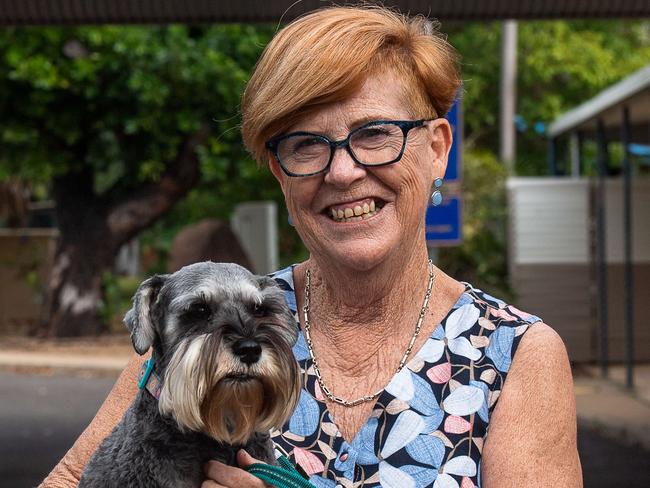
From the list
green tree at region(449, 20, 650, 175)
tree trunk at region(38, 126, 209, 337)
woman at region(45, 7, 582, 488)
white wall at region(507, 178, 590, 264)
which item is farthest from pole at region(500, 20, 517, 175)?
woman at region(45, 7, 582, 488)

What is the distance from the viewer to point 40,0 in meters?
8.11

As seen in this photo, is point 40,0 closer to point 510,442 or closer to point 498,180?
point 510,442

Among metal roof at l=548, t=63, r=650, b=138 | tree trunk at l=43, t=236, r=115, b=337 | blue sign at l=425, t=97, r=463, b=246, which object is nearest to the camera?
metal roof at l=548, t=63, r=650, b=138

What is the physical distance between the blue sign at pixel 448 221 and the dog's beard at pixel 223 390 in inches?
409

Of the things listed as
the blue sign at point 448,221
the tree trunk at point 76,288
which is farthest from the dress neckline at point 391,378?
the tree trunk at point 76,288

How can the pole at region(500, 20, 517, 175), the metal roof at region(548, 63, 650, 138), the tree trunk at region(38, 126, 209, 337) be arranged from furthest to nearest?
the pole at region(500, 20, 517, 175) → the tree trunk at region(38, 126, 209, 337) → the metal roof at region(548, 63, 650, 138)

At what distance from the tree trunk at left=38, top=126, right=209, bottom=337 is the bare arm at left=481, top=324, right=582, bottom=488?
16.8m

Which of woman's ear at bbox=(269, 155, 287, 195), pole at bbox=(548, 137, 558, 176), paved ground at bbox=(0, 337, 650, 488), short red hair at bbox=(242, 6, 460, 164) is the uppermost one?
short red hair at bbox=(242, 6, 460, 164)

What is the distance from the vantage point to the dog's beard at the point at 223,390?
2.50 meters

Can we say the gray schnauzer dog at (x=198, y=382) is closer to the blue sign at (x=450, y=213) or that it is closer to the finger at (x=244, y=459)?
the finger at (x=244, y=459)

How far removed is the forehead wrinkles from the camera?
2.61 metres

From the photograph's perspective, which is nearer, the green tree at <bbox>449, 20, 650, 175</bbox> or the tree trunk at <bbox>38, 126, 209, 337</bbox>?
the tree trunk at <bbox>38, 126, 209, 337</bbox>

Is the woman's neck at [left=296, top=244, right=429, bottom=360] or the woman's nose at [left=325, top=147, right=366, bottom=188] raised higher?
the woman's nose at [left=325, top=147, right=366, bottom=188]

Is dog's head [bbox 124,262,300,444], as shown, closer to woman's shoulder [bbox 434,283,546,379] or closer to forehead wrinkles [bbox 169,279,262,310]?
forehead wrinkles [bbox 169,279,262,310]
